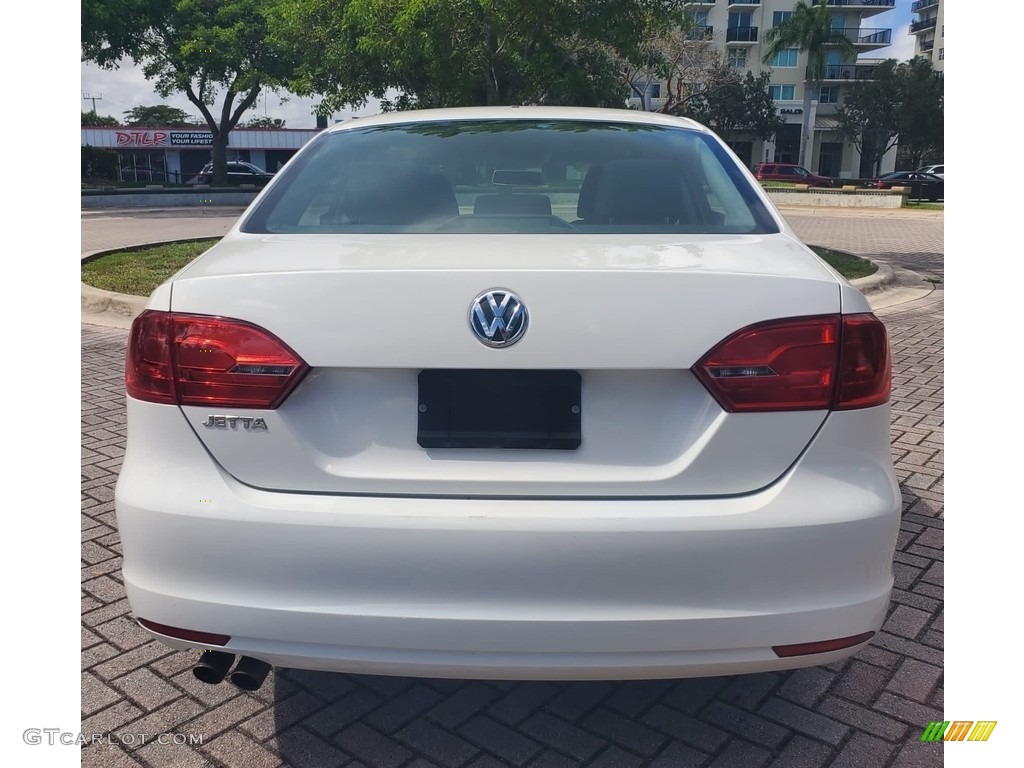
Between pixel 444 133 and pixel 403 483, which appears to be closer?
pixel 403 483

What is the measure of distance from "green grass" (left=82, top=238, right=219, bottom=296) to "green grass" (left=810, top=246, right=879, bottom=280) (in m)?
7.94

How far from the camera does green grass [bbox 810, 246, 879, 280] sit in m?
11.0

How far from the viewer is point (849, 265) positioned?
11.9 metres

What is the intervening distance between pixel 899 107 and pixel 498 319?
65.2 metres

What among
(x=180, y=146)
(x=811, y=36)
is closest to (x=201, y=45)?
(x=180, y=146)

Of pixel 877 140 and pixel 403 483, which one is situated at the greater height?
pixel 877 140

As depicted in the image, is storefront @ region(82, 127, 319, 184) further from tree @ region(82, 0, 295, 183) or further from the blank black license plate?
the blank black license plate

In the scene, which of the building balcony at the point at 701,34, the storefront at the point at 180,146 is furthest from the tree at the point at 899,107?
the storefront at the point at 180,146

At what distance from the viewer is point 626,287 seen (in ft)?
6.11

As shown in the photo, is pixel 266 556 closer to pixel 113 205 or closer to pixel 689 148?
pixel 689 148

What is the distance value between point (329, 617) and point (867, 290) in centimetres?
953

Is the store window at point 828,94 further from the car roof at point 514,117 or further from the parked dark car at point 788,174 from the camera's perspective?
the car roof at point 514,117

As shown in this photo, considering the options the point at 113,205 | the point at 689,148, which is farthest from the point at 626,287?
the point at 113,205
